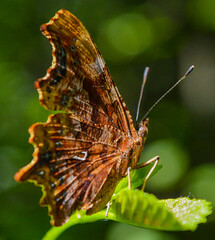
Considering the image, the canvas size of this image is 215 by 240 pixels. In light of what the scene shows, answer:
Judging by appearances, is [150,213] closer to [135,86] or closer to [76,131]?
[76,131]

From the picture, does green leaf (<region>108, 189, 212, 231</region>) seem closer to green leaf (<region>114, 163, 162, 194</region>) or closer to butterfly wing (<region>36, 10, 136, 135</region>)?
Result: green leaf (<region>114, 163, 162, 194</region>)

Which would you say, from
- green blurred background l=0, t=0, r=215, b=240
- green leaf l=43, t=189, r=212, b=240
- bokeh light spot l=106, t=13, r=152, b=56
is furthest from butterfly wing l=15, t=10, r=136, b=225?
bokeh light spot l=106, t=13, r=152, b=56

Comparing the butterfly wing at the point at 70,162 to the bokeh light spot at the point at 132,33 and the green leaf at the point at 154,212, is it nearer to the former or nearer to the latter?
the green leaf at the point at 154,212

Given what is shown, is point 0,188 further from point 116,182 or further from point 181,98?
point 181,98

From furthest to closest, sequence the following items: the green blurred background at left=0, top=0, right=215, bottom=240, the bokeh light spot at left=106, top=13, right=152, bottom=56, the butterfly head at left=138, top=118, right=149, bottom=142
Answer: the bokeh light spot at left=106, top=13, right=152, bottom=56 < the green blurred background at left=0, top=0, right=215, bottom=240 < the butterfly head at left=138, top=118, right=149, bottom=142

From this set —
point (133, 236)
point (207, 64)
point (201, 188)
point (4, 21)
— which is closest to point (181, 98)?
point (207, 64)

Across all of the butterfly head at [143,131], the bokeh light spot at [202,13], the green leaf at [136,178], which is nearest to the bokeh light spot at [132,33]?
the bokeh light spot at [202,13]

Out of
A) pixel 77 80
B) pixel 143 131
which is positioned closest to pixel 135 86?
pixel 143 131
